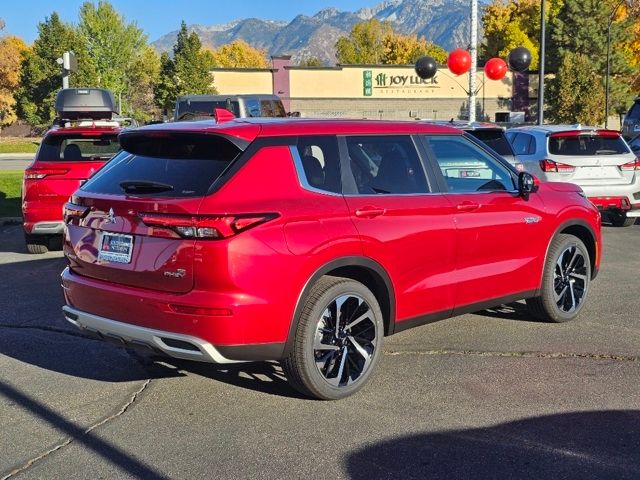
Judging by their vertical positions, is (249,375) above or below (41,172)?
below

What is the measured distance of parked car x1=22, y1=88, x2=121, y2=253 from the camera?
353 inches

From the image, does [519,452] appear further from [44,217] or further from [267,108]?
[267,108]

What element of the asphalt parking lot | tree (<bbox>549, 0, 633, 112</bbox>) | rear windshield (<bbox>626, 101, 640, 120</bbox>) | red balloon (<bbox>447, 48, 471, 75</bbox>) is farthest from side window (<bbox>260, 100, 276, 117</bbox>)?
tree (<bbox>549, 0, 633, 112</bbox>)

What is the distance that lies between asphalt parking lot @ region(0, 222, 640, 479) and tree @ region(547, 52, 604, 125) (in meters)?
41.5

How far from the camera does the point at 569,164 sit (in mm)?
10875

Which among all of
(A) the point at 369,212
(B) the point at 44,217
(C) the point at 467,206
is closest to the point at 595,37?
(B) the point at 44,217

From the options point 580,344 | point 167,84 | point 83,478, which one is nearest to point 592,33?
point 167,84

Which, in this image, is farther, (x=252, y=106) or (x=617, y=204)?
(x=252, y=106)

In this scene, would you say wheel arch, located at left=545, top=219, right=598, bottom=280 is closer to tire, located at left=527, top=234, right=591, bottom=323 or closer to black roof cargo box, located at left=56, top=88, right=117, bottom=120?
tire, located at left=527, top=234, right=591, bottom=323

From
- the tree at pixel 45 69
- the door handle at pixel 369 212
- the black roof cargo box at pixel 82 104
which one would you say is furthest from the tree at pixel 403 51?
the door handle at pixel 369 212

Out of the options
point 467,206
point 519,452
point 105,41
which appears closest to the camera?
point 519,452

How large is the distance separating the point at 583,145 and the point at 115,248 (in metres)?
8.95

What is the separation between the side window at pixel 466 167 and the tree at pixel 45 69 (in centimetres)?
5669

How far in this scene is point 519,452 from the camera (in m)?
3.62
